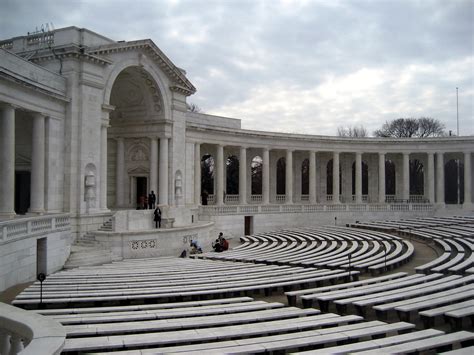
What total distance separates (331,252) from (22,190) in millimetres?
22833

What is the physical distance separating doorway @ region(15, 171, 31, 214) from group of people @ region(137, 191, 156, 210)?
9.12m

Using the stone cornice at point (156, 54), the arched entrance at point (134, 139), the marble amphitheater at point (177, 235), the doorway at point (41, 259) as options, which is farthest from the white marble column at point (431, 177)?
the doorway at point (41, 259)

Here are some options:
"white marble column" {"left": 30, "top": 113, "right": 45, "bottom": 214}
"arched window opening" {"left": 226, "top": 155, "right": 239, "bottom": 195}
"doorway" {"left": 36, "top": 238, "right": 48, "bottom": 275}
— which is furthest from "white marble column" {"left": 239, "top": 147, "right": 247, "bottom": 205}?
"arched window opening" {"left": 226, "top": 155, "right": 239, "bottom": 195}

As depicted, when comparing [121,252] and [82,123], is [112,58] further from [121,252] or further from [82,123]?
Answer: [121,252]

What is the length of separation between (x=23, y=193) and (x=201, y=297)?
2328 cm

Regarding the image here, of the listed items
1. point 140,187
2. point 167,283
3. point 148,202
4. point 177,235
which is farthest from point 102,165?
point 167,283

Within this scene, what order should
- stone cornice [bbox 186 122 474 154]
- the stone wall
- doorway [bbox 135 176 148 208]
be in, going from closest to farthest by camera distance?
the stone wall → doorway [bbox 135 176 148 208] → stone cornice [bbox 186 122 474 154]

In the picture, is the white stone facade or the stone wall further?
the white stone facade

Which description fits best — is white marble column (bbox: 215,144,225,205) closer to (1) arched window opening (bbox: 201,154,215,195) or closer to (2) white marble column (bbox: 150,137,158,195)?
(2) white marble column (bbox: 150,137,158,195)

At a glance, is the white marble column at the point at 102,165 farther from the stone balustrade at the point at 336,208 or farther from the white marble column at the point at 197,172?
the stone balustrade at the point at 336,208

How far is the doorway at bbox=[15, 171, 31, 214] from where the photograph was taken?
36.2m

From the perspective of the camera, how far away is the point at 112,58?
37.3 meters

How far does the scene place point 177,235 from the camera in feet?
119

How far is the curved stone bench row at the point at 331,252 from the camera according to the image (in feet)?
84.7
